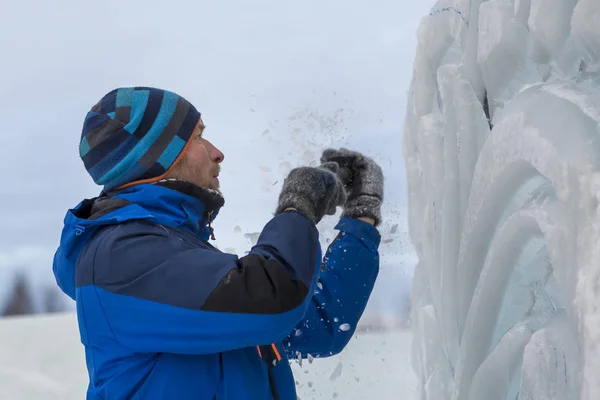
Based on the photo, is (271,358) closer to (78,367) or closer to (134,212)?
(134,212)

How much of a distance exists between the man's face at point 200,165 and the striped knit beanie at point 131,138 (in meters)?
0.02

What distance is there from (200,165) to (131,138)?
0.16 metres

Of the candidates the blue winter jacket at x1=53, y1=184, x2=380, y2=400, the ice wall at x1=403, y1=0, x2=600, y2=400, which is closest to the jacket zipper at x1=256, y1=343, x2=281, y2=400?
the blue winter jacket at x1=53, y1=184, x2=380, y2=400

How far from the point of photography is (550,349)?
2.61ft

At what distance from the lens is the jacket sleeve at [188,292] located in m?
1.12

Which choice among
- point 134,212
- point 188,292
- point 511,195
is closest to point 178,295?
point 188,292

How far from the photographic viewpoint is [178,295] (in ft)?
3.67

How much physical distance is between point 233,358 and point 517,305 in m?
0.54

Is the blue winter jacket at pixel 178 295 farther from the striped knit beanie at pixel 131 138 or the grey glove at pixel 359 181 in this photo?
the grey glove at pixel 359 181

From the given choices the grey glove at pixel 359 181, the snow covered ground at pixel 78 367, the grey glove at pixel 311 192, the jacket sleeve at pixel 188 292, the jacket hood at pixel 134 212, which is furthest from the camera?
the snow covered ground at pixel 78 367

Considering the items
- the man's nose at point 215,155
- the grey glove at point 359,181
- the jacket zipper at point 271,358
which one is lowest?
the jacket zipper at point 271,358

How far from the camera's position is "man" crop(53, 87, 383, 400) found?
1.13 meters

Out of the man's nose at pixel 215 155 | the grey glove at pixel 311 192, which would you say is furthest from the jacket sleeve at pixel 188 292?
the man's nose at pixel 215 155

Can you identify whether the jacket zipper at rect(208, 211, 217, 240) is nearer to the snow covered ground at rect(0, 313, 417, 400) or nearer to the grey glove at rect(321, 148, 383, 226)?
the grey glove at rect(321, 148, 383, 226)
